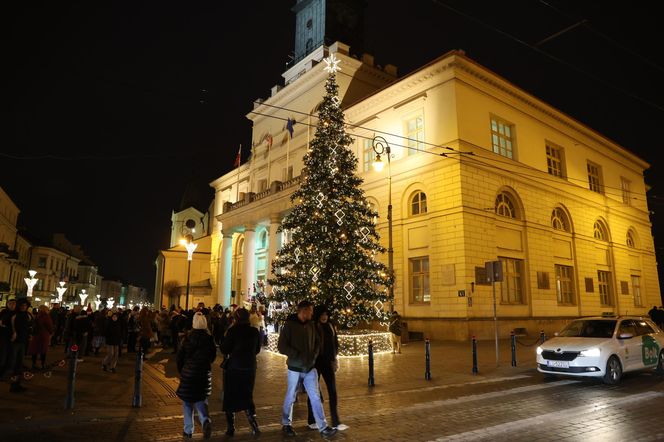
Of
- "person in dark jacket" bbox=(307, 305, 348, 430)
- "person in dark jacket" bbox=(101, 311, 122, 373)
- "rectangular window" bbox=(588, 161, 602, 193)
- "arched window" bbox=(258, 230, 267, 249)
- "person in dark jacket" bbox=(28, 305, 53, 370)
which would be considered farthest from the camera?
"arched window" bbox=(258, 230, 267, 249)

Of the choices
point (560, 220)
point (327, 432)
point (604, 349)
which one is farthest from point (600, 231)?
point (327, 432)

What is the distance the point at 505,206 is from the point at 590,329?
48.8ft

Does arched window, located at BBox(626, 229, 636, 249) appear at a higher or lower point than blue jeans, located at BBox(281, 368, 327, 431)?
higher

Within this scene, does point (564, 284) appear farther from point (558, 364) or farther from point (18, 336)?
point (18, 336)

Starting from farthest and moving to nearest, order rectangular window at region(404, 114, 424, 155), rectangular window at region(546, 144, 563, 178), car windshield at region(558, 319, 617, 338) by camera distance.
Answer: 1. rectangular window at region(546, 144, 563, 178)
2. rectangular window at region(404, 114, 424, 155)
3. car windshield at region(558, 319, 617, 338)

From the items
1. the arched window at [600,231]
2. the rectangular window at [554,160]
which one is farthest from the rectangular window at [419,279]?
the arched window at [600,231]

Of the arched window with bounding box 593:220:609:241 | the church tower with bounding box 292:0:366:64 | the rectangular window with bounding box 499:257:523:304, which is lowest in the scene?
the rectangular window with bounding box 499:257:523:304

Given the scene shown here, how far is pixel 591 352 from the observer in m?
10.4

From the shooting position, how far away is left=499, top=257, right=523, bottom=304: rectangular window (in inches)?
957

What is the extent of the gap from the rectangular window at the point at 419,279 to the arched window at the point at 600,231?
15.9 m

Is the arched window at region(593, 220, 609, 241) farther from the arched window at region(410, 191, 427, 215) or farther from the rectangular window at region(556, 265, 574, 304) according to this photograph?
the arched window at region(410, 191, 427, 215)

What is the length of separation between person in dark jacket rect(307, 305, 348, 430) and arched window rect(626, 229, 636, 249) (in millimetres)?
37411

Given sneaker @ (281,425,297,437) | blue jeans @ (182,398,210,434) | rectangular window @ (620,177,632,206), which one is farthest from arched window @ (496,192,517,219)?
blue jeans @ (182,398,210,434)

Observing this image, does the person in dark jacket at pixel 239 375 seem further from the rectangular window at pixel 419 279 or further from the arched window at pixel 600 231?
the arched window at pixel 600 231
